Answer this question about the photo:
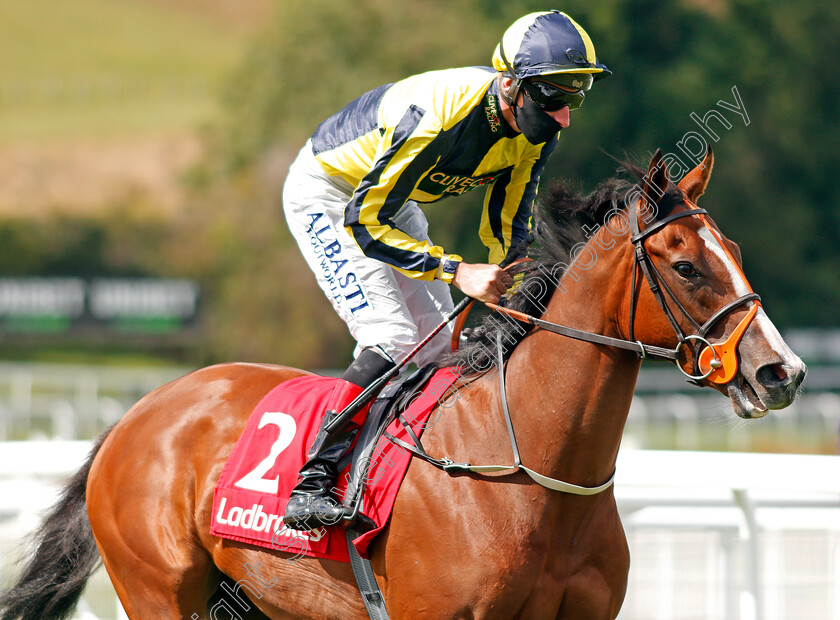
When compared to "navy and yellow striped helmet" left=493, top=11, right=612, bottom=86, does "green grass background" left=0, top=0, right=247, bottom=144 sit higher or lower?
lower

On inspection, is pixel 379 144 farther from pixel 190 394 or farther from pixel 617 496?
pixel 617 496

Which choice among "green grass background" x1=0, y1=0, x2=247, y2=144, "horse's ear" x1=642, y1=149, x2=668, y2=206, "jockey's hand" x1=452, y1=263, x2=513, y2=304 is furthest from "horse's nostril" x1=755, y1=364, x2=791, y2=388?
"green grass background" x1=0, y1=0, x2=247, y2=144

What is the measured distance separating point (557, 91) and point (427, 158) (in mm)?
448

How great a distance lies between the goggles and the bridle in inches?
19.3

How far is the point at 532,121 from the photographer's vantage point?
3.19m

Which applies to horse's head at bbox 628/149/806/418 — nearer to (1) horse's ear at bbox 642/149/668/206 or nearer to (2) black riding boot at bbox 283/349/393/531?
(1) horse's ear at bbox 642/149/668/206

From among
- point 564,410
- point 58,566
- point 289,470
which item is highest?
point 564,410

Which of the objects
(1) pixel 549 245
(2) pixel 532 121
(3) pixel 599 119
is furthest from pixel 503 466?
(3) pixel 599 119

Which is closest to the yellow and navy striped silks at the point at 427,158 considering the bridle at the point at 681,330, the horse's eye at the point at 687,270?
the bridle at the point at 681,330

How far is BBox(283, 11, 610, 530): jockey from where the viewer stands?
10.1 feet

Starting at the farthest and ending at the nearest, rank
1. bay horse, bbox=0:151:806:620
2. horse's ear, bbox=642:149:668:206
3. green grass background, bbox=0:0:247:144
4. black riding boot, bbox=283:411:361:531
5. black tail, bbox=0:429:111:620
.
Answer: green grass background, bbox=0:0:247:144
black tail, bbox=0:429:111:620
black riding boot, bbox=283:411:361:531
horse's ear, bbox=642:149:668:206
bay horse, bbox=0:151:806:620

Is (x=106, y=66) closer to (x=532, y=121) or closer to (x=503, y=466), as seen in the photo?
(x=532, y=121)

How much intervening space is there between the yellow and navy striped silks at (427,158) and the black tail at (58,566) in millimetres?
1556

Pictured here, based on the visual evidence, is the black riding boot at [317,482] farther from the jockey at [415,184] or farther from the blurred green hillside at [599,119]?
the blurred green hillside at [599,119]
